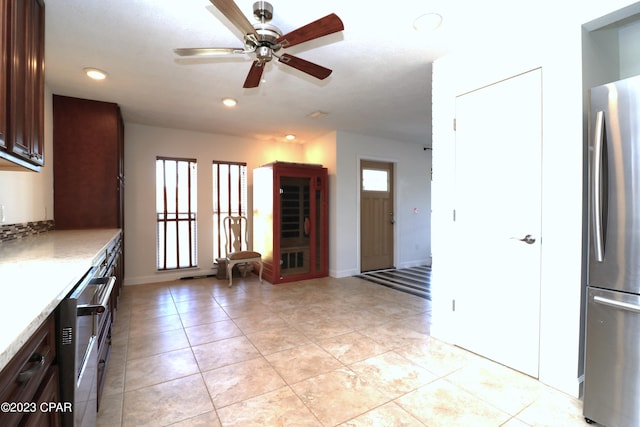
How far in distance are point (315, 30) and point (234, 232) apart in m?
3.76

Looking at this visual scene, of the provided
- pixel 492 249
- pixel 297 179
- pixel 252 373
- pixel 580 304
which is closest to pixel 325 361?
pixel 252 373

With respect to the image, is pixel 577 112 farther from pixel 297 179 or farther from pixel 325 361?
pixel 297 179

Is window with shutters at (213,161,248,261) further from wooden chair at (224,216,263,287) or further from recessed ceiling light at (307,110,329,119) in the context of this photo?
recessed ceiling light at (307,110,329,119)

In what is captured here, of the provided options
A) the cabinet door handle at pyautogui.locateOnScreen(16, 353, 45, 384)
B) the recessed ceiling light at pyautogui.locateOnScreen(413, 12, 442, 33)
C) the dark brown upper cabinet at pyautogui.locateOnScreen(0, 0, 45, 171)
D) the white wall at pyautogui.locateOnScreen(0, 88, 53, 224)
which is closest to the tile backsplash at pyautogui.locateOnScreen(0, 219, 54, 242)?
the white wall at pyautogui.locateOnScreen(0, 88, 53, 224)

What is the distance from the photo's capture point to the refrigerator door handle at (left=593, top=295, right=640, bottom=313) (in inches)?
57.4

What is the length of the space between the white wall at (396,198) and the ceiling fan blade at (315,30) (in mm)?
3197

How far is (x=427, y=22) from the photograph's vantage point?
206cm

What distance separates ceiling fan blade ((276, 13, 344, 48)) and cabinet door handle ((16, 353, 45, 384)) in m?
1.85

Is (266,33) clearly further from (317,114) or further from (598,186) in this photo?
(317,114)

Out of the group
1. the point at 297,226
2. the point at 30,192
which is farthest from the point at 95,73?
the point at 297,226

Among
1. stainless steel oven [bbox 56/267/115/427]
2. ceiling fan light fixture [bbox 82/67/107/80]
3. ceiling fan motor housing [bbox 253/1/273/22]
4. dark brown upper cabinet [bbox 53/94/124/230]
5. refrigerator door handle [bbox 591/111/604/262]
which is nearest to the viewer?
stainless steel oven [bbox 56/267/115/427]

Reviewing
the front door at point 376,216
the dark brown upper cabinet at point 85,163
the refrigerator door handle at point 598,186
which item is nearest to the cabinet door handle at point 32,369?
the refrigerator door handle at point 598,186

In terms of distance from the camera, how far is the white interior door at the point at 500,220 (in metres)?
2.02

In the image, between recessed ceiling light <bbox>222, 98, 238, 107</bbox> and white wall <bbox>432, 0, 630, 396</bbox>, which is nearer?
white wall <bbox>432, 0, 630, 396</bbox>
